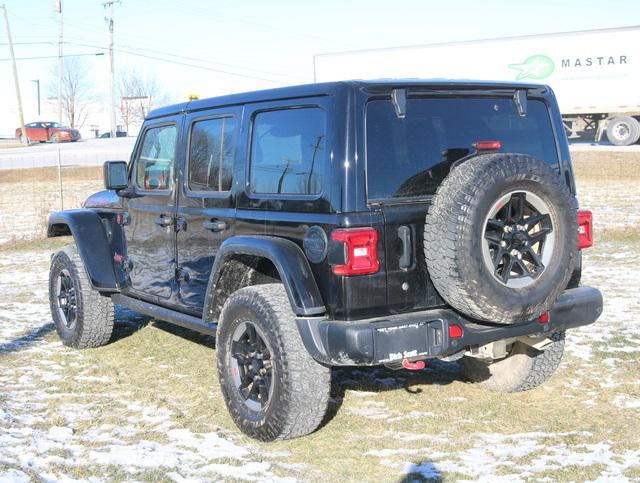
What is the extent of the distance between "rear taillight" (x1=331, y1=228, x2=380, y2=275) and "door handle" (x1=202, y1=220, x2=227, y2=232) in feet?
3.55

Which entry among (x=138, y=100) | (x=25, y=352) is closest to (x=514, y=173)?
(x=25, y=352)

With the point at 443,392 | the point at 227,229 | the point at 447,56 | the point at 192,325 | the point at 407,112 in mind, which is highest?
the point at 447,56

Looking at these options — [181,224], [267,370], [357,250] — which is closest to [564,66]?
[181,224]

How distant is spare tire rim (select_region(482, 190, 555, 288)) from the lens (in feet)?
13.0

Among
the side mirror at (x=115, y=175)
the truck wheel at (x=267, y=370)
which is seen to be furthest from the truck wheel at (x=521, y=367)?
the side mirror at (x=115, y=175)

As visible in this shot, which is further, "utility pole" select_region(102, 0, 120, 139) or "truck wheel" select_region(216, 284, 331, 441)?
"utility pole" select_region(102, 0, 120, 139)

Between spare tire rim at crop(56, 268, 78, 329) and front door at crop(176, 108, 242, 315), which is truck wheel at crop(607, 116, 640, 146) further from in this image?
front door at crop(176, 108, 242, 315)

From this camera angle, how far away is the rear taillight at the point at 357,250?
3.90 metres

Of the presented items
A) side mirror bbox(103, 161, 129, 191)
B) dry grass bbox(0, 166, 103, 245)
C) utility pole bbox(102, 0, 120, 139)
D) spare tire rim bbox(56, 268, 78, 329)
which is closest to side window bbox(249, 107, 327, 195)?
side mirror bbox(103, 161, 129, 191)

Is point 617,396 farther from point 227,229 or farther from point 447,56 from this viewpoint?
point 447,56

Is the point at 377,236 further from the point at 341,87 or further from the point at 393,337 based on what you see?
the point at 341,87

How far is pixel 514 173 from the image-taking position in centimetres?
391

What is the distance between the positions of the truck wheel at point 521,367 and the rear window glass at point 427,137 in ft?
4.27

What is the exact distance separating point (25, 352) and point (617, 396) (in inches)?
177
